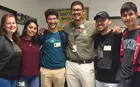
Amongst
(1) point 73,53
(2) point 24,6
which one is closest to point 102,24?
(1) point 73,53

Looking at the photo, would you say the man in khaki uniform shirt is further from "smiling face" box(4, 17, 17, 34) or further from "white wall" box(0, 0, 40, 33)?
"white wall" box(0, 0, 40, 33)

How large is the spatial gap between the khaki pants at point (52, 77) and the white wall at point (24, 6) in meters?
2.25

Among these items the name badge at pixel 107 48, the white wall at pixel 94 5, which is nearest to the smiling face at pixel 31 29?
the name badge at pixel 107 48

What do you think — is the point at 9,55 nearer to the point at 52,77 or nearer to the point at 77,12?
the point at 52,77

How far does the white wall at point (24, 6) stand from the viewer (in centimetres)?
435

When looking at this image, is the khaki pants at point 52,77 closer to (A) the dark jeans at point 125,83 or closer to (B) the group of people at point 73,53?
(B) the group of people at point 73,53

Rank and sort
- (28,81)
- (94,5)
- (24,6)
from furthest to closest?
(94,5) < (24,6) < (28,81)

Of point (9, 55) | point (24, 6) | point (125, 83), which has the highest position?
point (24, 6)

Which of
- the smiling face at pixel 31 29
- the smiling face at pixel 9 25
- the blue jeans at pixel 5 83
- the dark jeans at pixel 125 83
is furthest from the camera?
the smiling face at pixel 31 29

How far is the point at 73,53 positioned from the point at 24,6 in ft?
9.78

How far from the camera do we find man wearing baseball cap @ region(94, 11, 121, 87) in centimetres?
225

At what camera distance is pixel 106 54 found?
2299mm

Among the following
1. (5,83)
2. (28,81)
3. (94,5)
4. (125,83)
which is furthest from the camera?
(94,5)

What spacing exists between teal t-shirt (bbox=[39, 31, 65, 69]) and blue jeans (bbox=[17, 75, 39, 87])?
0.21m
